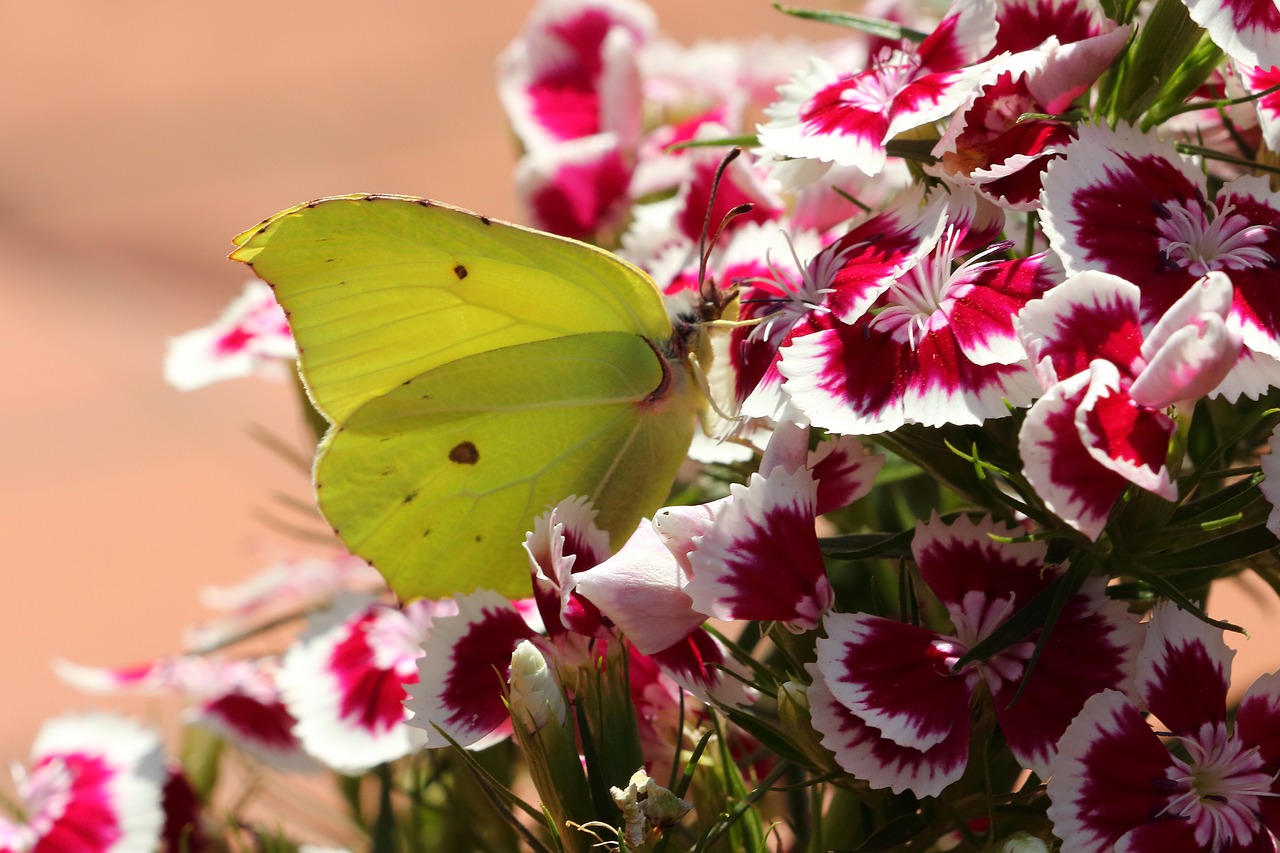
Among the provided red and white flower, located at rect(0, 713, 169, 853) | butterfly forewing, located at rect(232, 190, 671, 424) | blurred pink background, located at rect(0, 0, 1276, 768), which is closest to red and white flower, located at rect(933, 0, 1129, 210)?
butterfly forewing, located at rect(232, 190, 671, 424)

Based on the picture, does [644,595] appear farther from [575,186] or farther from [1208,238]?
[575,186]

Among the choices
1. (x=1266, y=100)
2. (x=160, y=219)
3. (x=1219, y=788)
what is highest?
(x=1266, y=100)

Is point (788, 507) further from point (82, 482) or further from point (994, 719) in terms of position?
point (82, 482)

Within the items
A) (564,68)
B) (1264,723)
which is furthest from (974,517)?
(564,68)

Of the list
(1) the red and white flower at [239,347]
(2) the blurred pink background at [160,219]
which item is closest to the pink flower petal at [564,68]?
(1) the red and white flower at [239,347]

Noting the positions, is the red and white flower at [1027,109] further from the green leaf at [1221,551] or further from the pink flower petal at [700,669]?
the pink flower petal at [700,669]

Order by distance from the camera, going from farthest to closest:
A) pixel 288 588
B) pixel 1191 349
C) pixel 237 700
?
pixel 288 588 < pixel 237 700 < pixel 1191 349

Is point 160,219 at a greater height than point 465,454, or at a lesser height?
lesser

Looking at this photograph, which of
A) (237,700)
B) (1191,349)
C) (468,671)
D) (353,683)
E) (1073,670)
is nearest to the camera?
(1191,349)

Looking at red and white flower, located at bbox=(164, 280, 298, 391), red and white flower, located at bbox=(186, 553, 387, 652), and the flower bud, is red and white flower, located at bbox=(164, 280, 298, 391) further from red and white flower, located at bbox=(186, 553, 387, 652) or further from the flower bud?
the flower bud
